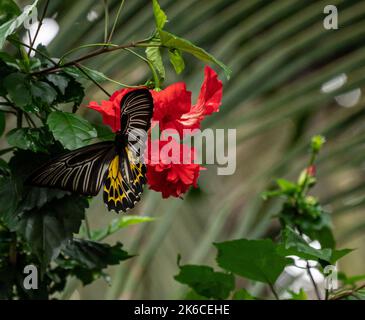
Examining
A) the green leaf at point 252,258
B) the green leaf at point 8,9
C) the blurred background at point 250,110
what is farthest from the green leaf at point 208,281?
the blurred background at point 250,110

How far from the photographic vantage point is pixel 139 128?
0.49m

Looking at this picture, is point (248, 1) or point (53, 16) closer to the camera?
point (53, 16)

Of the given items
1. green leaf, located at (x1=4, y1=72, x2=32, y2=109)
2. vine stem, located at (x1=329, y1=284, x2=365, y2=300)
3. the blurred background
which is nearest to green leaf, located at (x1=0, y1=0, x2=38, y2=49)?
green leaf, located at (x1=4, y1=72, x2=32, y2=109)

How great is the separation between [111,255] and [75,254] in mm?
41

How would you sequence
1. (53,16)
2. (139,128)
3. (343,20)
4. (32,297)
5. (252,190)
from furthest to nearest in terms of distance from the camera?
(343,20)
(252,190)
(53,16)
(32,297)
(139,128)

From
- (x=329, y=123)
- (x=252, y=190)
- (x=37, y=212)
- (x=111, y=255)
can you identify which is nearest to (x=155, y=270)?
(x=252, y=190)

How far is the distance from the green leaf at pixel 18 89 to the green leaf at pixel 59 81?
27 mm

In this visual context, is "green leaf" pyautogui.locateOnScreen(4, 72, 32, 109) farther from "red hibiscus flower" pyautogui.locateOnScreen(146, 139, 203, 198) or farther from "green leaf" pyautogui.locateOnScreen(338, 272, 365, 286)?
"green leaf" pyautogui.locateOnScreen(338, 272, 365, 286)

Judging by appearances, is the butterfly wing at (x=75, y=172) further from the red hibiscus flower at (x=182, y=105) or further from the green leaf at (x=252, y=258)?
the green leaf at (x=252, y=258)

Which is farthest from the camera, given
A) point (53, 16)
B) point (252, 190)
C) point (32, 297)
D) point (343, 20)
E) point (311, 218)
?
point (343, 20)

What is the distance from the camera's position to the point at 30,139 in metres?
0.52

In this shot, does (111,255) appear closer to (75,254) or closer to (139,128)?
(75,254)

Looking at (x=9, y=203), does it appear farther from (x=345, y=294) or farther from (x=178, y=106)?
(x=345, y=294)

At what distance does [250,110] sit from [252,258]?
34.9 inches
